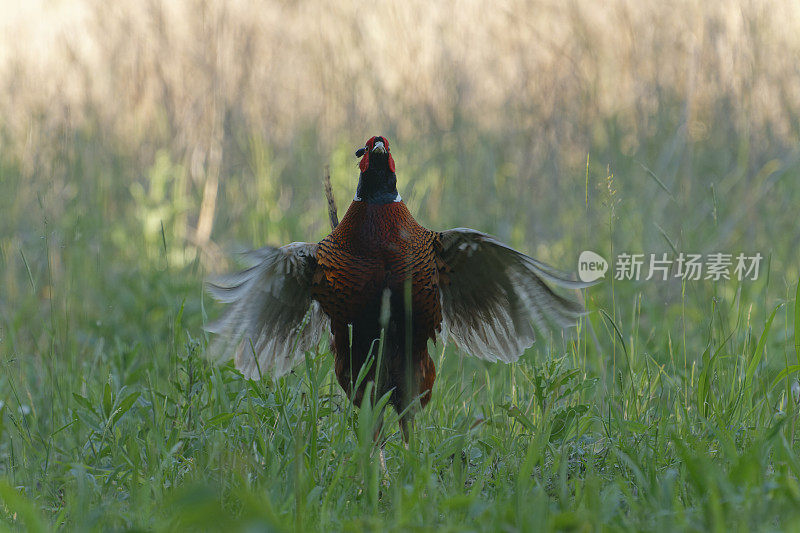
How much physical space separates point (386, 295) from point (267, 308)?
1.96 feet

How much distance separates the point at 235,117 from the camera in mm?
6027

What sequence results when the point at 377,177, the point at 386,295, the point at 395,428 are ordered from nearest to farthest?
1. the point at 386,295
2. the point at 377,177
3. the point at 395,428

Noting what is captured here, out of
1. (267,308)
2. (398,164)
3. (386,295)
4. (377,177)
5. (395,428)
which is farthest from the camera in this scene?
(398,164)

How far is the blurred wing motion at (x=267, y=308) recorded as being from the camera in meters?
2.77

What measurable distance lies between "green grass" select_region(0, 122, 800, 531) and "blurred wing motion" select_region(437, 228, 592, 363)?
15 centimetres

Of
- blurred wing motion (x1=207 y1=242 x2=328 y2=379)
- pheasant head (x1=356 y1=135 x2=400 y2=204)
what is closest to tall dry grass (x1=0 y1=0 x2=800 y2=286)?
blurred wing motion (x1=207 y1=242 x2=328 y2=379)

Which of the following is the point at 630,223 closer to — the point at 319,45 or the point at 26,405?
the point at 319,45

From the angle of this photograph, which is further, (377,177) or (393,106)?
(393,106)

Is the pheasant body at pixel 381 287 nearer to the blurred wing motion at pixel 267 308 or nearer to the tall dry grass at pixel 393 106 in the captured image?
the blurred wing motion at pixel 267 308

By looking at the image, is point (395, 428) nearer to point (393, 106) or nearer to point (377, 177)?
point (377, 177)

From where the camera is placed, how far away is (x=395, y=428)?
3.26 meters

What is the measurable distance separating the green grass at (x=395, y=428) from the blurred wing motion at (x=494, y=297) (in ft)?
0.48

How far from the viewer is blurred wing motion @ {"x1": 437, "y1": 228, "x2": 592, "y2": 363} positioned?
2.86 m

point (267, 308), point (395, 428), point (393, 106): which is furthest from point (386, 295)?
point (393, 106)
